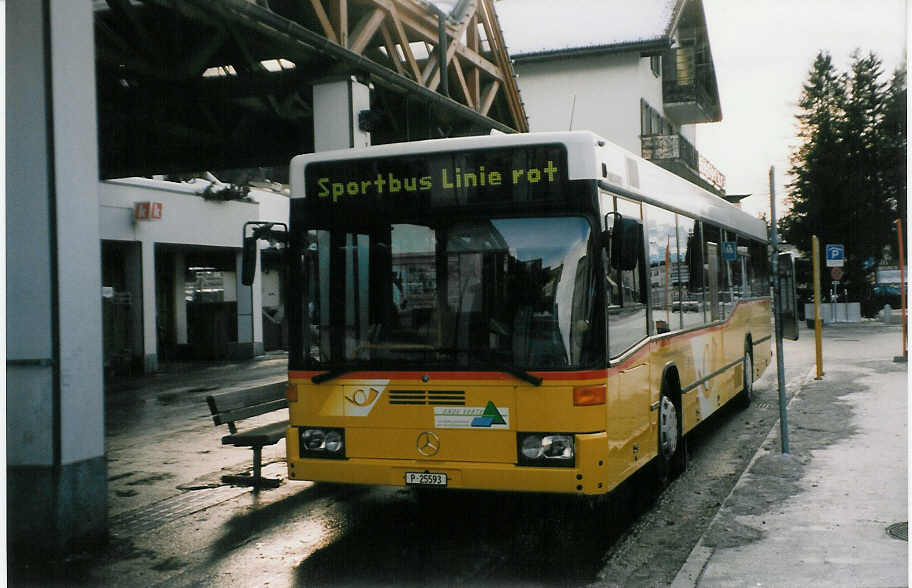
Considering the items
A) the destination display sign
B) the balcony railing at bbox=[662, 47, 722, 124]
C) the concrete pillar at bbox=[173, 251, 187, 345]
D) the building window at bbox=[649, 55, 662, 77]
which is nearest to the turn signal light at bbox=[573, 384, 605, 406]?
the destination display sign

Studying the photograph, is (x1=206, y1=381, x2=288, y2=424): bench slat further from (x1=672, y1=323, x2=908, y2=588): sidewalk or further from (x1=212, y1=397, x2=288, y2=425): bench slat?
(x1=672, y1=323, x2=908, y2=588): sidewalk

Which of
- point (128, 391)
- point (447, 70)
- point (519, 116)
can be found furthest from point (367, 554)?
point (128, 391)

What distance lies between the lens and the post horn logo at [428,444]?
6.43 metres

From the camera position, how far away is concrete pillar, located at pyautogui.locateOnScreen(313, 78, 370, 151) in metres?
11.1

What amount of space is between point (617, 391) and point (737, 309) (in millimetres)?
6274

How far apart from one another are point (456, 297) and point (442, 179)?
81 centimetres

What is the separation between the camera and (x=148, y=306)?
896 inches

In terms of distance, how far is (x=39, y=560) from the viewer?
655 cm

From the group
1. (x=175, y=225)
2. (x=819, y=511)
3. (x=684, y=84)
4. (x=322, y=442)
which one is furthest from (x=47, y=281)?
(x=684, y=84)

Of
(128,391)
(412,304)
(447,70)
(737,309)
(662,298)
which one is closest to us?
(412,304)

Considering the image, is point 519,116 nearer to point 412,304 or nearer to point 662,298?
point 662,298

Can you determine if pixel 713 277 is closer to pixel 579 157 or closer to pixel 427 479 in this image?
pixel 579 157

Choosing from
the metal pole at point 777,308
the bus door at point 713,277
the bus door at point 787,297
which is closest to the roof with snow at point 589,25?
the bus door at point 713,277

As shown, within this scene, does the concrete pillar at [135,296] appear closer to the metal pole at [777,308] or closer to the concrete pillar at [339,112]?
the concrete pillar at [339,112]
